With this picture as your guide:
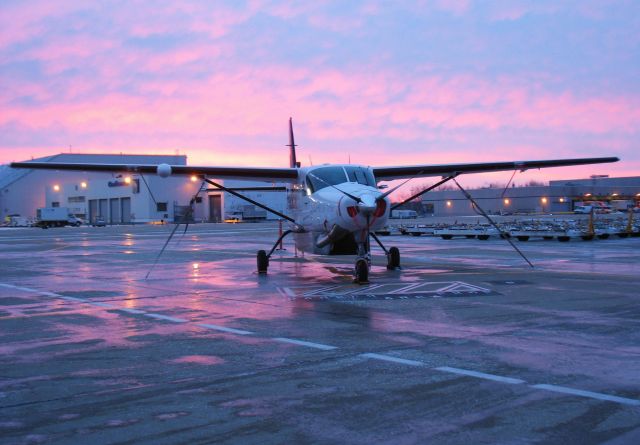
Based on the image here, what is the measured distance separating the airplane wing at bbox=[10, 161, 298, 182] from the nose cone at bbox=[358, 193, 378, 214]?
15.8ft

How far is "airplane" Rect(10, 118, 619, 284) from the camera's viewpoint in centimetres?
1530

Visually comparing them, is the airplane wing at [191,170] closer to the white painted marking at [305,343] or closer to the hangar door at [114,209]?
the white painted marking at [305,343]

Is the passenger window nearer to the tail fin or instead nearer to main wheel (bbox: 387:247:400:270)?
main wheel (bbox: 387:247:400:270)

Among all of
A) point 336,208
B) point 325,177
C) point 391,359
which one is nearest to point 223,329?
point 391,359

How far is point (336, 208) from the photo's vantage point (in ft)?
51.4

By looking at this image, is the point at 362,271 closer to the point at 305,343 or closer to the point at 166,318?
the point at 166,318

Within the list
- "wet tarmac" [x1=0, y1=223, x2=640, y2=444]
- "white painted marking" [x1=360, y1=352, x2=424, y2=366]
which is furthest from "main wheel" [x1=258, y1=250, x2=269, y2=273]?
"white painted marking" [x1=360, y1=352, x2=424, y2=366]

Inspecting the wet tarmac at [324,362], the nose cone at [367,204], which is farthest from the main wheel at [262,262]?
the nose cone at [367,204]

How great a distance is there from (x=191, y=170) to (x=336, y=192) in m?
5.01

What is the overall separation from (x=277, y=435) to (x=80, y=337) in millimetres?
4983

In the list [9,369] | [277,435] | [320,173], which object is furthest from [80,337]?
[320,173]

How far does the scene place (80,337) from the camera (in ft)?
29.4

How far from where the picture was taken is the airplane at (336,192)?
50.2 feet

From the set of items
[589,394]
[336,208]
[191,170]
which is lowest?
[589,394]
